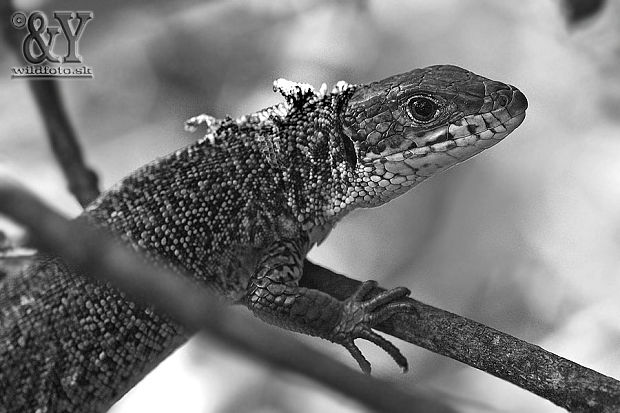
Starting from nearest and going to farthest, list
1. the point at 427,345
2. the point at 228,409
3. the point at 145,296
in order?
the point at 145,296
the point at 427,345
the point at 228,409

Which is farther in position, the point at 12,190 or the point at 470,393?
the point at 470,393

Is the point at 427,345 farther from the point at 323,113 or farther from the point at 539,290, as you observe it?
the point at 539,290

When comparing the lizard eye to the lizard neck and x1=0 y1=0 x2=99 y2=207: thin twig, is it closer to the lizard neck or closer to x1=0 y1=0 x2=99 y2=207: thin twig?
the lizard neck

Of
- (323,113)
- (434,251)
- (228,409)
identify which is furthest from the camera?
(434,251)

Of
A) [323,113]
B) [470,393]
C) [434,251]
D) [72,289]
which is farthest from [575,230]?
[72,289]

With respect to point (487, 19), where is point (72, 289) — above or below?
below

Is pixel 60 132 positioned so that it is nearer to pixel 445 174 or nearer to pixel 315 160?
pixel 315 160

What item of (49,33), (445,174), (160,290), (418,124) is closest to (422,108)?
(418,124)

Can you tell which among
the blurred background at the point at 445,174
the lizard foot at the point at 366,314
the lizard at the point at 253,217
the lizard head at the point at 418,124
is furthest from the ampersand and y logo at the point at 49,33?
A: the lizard foot at the point at 366,314
